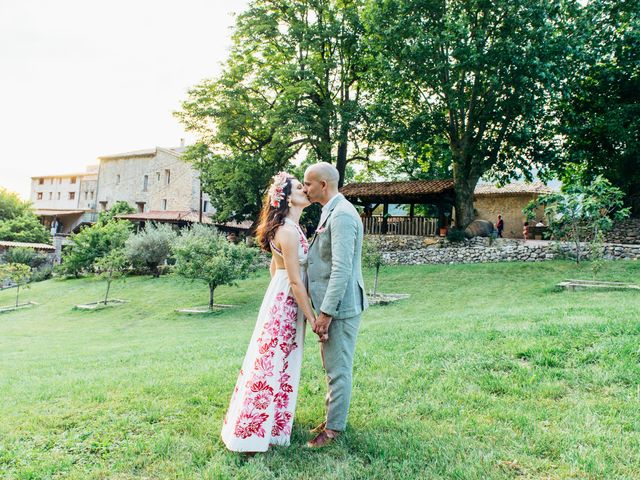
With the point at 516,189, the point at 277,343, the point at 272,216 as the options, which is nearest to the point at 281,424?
the point at 277,343

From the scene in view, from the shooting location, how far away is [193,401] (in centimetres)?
444

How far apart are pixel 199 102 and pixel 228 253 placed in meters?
11.7

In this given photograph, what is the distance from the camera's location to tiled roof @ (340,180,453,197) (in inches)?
1001

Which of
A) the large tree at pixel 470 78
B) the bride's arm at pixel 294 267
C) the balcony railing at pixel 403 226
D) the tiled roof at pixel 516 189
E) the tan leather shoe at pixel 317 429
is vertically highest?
the large tree at pixel 470 78

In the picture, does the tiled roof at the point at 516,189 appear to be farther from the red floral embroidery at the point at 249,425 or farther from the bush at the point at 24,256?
the red floral embroidery at the point at 249,425

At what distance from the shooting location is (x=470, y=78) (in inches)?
849

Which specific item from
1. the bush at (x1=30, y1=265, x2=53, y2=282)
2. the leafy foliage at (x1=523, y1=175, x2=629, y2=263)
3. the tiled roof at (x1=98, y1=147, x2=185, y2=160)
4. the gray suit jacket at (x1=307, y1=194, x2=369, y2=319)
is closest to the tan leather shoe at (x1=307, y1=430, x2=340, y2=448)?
the gray suit jacket at (x1=307, y1=194, x2=369, y2=319)

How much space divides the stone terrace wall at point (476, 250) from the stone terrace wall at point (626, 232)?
17.3 ft

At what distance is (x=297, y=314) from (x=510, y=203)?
111 ft

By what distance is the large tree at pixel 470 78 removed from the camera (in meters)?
18.9

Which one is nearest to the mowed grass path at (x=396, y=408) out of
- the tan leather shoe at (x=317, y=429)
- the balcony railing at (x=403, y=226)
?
the tan leather shoe at (x=317, y=429)

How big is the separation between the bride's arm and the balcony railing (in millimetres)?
23099

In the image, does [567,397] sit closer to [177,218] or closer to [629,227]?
[629,227]

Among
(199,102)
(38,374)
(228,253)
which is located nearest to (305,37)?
(199,102)
